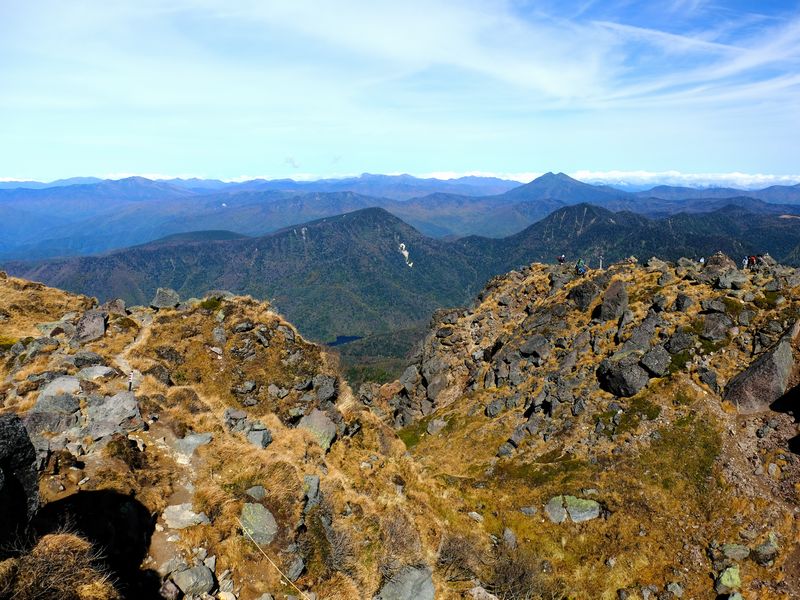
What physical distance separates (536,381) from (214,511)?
45912mm

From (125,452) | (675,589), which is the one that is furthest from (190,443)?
(675,589)

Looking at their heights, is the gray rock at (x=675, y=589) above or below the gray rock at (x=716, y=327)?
below

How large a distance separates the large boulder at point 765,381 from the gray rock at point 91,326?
190ft

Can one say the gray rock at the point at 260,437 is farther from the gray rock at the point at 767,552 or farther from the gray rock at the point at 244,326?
the gray rock at the point at 767,552

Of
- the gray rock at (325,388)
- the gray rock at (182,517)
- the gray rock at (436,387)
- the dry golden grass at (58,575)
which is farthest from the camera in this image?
the gray rock at (436,387)

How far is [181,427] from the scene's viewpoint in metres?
24.1

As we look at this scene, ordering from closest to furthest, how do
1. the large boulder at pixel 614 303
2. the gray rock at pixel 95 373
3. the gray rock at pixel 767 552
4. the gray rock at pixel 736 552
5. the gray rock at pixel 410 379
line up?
the gray rock at pixel 95 373
the gray rock at pixel 767 552
the gray rock at pixel 736 552
the large boulder at pixel 614 303
the gray rock at pixel 410 379

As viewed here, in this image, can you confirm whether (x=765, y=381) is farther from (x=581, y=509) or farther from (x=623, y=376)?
(x=581, y=509)

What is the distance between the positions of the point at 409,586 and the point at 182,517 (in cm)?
1029

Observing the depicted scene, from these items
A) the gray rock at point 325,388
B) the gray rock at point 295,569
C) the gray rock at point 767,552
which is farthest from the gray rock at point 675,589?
the gray rock at point 325,388

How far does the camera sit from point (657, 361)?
154ft

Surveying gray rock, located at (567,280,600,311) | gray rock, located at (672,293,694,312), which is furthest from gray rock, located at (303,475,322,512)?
gray rock, located at (567,280,600,311)

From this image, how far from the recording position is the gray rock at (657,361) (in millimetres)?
46469

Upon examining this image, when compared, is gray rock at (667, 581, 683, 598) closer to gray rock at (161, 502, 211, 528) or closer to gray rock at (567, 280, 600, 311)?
gray rock at (161, 502, 211, 528)
